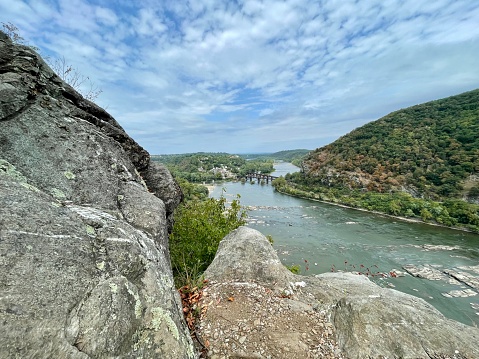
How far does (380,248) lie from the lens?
3175 centimetres

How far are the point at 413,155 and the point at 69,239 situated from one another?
295 ft

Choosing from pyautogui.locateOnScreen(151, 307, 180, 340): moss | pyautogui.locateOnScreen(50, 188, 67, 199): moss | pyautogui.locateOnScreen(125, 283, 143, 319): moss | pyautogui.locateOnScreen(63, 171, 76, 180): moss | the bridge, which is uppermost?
pyautogui.locateOnScreen(63, 171, 76, 180): moss

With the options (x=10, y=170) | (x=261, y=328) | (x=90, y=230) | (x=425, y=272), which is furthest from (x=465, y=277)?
(x=10, y=170)

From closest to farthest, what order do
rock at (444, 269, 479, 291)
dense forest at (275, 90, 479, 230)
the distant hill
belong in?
1. rock at (444, 269, 479, 291)
2. dense forest at (275, 90, 479, 230)
3. the distant hill

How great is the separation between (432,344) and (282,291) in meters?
2.87

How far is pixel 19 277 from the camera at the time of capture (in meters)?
2.04

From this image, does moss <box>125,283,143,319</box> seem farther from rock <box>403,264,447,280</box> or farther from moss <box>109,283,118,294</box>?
rock <box>403,264,447,280</box>

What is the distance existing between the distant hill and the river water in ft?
75.5

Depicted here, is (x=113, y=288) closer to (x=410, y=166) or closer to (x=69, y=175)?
(x=69, y=175)

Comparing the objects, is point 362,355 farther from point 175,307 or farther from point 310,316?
point 175,307

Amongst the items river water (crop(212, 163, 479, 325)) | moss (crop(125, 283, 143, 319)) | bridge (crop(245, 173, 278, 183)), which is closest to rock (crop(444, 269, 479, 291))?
river water (crop(212, 163, 479, 325))

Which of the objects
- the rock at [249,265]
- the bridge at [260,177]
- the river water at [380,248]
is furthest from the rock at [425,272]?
the bridge at [260,177]

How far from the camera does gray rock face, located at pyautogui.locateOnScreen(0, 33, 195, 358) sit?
6.75 ft

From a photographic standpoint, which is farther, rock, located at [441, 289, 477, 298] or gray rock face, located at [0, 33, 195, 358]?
rock, located at [441, 289, 477, 298]
